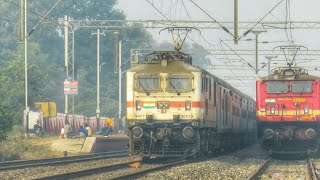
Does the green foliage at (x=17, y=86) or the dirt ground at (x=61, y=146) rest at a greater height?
the green foliage at (x=17, y=86)

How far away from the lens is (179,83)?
85.3ft

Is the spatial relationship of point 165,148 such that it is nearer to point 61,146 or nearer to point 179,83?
point 179,83

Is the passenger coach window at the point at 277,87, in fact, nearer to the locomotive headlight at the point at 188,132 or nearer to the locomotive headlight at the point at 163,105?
the locomotive headlight at the point at 188,132

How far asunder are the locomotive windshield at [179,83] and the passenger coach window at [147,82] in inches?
18.4

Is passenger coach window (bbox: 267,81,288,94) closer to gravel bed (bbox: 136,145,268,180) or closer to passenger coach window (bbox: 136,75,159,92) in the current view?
gravel bed (bbox: 136,145,268,180)

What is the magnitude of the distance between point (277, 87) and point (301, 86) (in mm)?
986

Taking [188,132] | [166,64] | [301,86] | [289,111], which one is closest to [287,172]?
[188,132]

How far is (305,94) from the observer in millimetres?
30250

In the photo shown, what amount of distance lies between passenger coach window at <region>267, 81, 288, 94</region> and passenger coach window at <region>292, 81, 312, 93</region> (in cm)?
33

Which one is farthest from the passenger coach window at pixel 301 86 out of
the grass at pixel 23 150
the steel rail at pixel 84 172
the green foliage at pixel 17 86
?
the green foliage at pixel 17 86

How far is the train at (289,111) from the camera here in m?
30.0

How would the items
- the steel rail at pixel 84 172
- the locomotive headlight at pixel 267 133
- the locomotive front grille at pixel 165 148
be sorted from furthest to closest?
the locomotive headlight at pixel 267 133
the locomotive front grille at pixel 165 148
the steel rail at pixel 84 172

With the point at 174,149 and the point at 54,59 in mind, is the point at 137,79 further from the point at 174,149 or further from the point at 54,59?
the point at 54,59

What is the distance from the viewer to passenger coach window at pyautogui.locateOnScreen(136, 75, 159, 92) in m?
26.0
